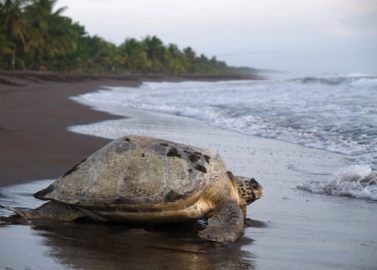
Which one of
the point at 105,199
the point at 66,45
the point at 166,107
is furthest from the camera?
the point at 66,45

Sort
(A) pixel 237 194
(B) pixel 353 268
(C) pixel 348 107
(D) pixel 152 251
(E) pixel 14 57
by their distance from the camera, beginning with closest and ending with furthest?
(B) pixel 353 268 → (D) pixel 152 251 → (A) pixel 237 194 → (C) pixel 348 107 → (E) pixel 14 57

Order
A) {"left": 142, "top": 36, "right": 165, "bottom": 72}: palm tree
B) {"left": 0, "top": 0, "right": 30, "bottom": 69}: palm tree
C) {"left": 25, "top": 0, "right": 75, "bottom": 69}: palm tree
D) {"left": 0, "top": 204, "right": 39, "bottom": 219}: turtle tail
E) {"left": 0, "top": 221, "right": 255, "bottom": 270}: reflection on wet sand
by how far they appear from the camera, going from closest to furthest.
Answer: {"left": 0, "top": 221, "right": 255, "bottom": 270}: reflection on wet sand
{"left": 0, "top": 204, "right": 39, "bottom": 219}: turtle tail
{"left": 0, "top": 0, "right": 30, "bottom": 69}: palm tree
{"left": 25, "top": 0, "right": 75, "bottom": 69}: palm tree
{"left": 142, "top": 36, "right": 165, "bottom": 72}: palm tree

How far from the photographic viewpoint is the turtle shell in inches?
167

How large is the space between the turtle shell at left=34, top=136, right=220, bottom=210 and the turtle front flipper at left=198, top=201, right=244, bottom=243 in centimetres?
24

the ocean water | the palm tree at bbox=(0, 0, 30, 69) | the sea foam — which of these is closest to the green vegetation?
the palm tree at bbox=(0, 0, 30, 69)

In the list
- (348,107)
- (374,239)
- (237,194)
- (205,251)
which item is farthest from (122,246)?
(348,107)

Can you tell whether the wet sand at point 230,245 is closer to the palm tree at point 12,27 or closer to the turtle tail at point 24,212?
the turtle tail at point 24,212

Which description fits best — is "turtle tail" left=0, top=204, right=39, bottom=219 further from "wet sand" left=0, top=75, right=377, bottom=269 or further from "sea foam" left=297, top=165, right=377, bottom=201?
"sea foam" left=297, top=165, right=377, bottom=201

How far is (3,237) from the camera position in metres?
3.76

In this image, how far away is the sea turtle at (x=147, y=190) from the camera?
4.23 metres

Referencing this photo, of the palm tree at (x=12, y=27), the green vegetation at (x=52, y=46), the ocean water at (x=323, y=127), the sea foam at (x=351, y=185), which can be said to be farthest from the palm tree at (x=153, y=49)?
the sea foam at (x=351, y=185)

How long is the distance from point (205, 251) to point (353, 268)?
3.08ft

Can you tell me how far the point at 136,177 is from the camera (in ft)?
14.3

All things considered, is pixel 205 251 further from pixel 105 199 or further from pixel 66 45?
pixel 66 45
